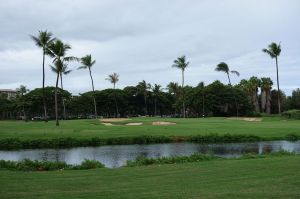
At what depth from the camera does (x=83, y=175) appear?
65.3ft

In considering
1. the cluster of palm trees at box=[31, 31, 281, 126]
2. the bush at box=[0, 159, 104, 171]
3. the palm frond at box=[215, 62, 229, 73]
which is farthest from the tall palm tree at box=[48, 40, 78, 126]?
the palm frond at box=[215, 62, 229, 73]

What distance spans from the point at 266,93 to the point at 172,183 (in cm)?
11743

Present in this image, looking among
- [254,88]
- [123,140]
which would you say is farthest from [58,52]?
[254,88]

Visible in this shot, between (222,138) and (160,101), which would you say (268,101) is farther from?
(222,138)

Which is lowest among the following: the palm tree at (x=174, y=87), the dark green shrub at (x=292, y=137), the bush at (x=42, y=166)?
the bush at (x=42, y=166)

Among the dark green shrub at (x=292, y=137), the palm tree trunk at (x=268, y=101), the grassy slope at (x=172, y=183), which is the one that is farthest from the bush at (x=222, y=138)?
the palm tree trunk at (x=268, y=101)

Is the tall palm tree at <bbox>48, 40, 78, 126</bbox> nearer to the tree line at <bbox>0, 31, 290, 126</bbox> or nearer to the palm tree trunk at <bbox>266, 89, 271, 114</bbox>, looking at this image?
the tree line at <bbox>0, 31, 290, 126</bbox>

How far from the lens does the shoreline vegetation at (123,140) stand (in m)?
45.4

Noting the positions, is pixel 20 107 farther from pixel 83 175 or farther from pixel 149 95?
pixel 83 175

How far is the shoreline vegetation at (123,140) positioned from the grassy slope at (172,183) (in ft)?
85.5

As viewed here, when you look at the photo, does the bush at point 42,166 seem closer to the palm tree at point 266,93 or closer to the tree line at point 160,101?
the tree line at point 160,101

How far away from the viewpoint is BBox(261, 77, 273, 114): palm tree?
418 ft

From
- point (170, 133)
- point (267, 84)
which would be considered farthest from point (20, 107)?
point (170, 133)

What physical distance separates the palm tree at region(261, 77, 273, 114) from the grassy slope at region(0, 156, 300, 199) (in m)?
110
